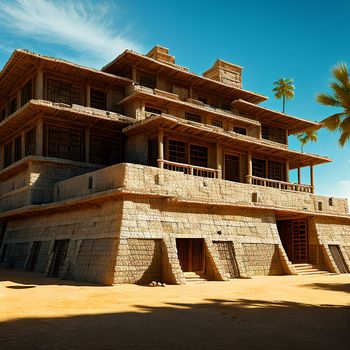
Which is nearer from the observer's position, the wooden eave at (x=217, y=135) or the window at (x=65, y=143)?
the wooden eave at (x=217, y=135)

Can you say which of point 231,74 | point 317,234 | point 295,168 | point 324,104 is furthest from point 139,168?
point 295,168

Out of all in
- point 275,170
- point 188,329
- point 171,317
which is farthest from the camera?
point 275,170

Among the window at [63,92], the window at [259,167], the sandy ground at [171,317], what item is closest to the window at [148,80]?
the window at [63,92]

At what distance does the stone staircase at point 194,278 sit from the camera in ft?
57.9

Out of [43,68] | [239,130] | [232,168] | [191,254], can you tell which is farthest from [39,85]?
[239,130]

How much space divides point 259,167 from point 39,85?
51.9 feet

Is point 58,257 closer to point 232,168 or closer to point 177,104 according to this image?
point 177,104

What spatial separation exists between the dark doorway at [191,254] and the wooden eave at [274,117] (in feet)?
45.0

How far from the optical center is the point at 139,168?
58.2 ft

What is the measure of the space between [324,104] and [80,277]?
41.8 feet

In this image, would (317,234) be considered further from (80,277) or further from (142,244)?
(80,277)

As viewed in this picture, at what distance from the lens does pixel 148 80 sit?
2689cm

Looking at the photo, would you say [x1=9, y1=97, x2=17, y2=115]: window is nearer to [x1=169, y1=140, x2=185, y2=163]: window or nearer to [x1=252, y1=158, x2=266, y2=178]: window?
[x1=169, y1=140, x2=185, y2=163]: window

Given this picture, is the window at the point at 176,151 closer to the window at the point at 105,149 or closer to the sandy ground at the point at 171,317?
the window at the point at 105,149
